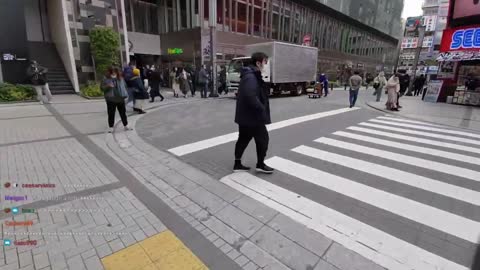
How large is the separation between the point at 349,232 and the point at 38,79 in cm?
1373

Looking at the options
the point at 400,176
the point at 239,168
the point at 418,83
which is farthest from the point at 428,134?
the point at 418,83

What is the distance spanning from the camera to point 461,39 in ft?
46.6

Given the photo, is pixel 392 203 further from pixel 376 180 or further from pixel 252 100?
pixel 252 100

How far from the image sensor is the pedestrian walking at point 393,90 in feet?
37.9

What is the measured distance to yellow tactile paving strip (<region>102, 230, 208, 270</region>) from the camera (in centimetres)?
236

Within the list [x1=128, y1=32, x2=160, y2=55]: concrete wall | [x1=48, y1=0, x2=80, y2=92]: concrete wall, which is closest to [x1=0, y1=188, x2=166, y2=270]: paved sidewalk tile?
[x1=48, y1=0, x2=80, y2=92]: concrete wall

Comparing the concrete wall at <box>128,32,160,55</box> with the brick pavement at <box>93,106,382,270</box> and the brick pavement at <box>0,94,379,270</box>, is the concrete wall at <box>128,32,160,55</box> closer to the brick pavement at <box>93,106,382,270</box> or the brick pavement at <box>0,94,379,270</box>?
the brick pavement at <box>0,94,379,270</box>

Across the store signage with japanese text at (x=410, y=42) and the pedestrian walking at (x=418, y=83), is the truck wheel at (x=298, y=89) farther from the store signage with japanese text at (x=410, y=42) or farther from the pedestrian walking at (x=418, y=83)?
the store signage with japanese text at (x=410, y=42)

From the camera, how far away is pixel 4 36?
49.1ft

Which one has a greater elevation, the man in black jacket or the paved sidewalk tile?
the man in black jacket

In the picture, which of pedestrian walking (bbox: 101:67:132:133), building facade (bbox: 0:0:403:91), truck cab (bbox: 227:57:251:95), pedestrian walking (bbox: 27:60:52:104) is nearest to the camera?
pedestrian walking (bbox: 101:67:132:133)

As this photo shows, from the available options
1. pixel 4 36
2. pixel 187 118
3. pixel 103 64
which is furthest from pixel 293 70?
pixel 4 36

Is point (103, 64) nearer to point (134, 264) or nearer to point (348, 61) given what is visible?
point (134, 264)

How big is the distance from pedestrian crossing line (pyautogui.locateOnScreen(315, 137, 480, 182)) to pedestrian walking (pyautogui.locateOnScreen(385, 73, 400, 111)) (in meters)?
7.29
